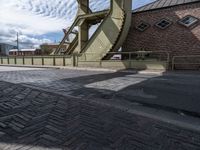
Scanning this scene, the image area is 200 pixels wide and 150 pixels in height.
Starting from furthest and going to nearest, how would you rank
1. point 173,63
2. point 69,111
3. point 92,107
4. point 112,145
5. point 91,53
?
point 91,53 < point 173,63 < point 92,107 < point 69,111 < point 112,145

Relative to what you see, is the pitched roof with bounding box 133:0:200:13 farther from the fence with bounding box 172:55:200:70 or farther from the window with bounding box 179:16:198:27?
the fence with bounding box 172:55:200:70

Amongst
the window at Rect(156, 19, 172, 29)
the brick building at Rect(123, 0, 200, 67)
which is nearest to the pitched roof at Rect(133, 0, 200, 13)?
the brick building at Rect(123, 0, 200, 67)

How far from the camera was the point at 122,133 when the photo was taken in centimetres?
Result: 294

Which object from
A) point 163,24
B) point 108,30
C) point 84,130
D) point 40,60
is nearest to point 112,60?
point 108,30

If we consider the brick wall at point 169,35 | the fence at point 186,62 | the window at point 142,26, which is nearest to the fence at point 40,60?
the brick wall at point 169,35

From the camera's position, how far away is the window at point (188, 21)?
1334cm

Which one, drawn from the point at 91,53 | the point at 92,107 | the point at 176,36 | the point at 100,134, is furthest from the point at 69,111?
the point at 91,53

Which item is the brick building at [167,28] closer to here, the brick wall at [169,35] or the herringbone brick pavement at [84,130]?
the brick wall at [169,35]

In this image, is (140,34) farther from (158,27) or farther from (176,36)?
(176,36)

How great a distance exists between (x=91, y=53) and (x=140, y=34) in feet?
15.4

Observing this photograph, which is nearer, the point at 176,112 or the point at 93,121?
the point at 93,121

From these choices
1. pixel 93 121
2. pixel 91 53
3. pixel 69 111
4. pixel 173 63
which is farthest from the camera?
pixel 91 53

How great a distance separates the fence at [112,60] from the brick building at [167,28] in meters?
0.84

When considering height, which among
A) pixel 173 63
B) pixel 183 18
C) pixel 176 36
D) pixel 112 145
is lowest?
pixel 112 145
